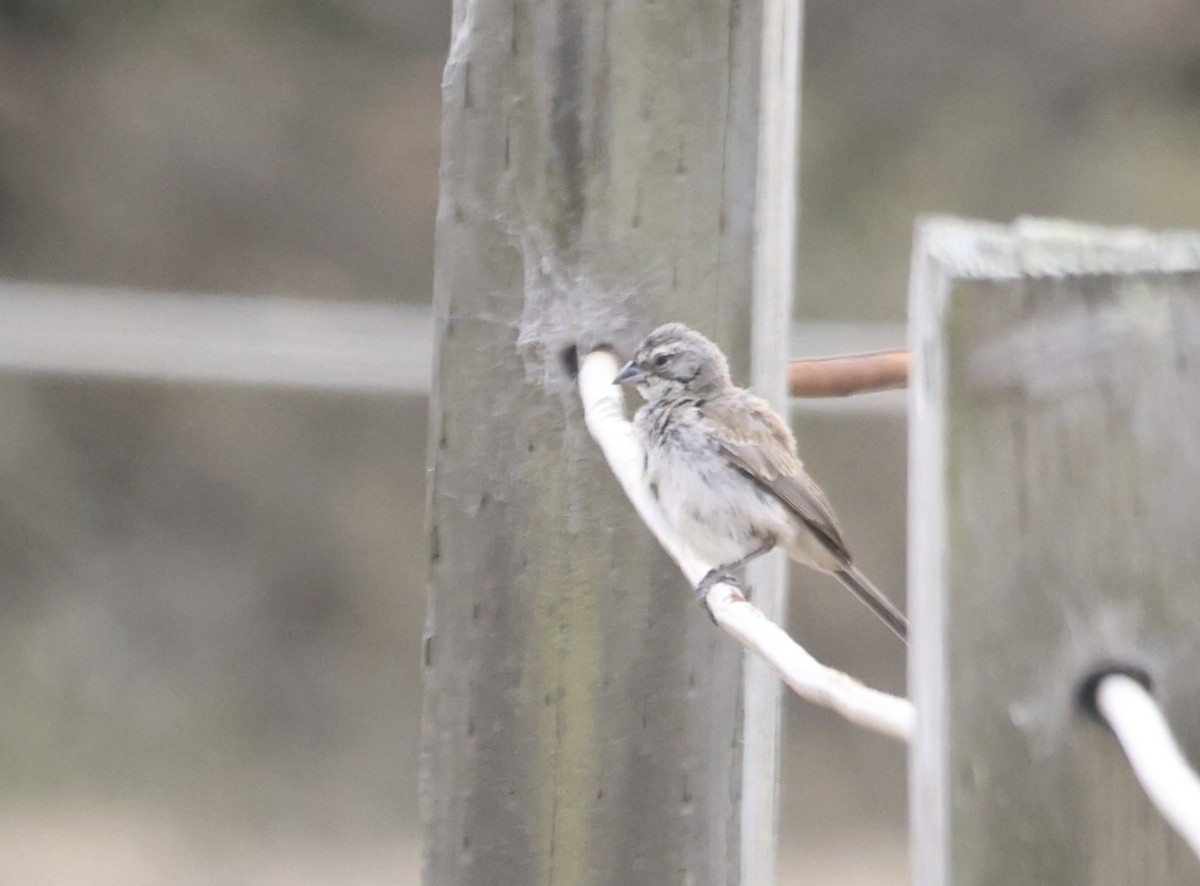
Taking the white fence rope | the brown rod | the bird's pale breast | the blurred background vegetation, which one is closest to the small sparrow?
the bird's pale breast

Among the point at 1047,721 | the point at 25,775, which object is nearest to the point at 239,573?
the point at 25,775

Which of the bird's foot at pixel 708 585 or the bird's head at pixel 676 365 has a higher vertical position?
the bird's head at pixel 676 365

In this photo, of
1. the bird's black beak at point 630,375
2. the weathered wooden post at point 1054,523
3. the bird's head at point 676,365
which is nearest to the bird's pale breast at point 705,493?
the bird's head at point 676,365

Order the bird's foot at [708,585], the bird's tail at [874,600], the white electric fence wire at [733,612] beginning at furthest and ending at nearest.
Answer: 1. the bird's tail at [874,600]
2. the bird's foot at [708,585]
3. the white electric fence wire at [733,612]

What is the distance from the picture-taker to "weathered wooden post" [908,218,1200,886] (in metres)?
0.99

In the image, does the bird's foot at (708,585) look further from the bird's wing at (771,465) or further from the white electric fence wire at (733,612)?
the bird's wing at (771,465)

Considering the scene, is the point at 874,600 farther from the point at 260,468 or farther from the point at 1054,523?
the point at 260,468

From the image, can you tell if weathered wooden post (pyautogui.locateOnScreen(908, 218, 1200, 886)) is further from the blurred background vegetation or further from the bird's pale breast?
the blurred background vegetation

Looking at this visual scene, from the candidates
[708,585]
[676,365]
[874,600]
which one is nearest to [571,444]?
[708,585]

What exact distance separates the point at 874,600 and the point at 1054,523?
2.21 meters

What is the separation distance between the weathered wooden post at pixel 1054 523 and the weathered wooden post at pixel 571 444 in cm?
129

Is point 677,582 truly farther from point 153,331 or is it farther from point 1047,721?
point 153,331

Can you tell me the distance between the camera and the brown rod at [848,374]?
2658 millimetres

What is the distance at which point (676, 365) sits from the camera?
9.16 ft
